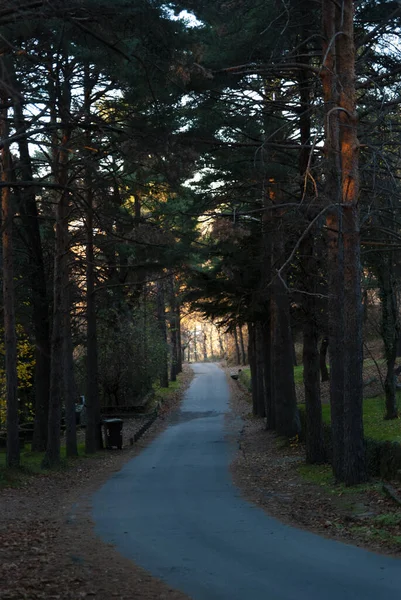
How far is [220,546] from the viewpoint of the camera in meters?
10.6

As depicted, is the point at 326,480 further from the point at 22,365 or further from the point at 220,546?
the point at 22,365

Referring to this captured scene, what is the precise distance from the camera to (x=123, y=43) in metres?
11.1

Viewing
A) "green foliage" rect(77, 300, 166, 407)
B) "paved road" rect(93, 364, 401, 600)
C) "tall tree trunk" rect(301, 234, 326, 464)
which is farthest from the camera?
"green foliage" rect(77, 300, 166, 407)

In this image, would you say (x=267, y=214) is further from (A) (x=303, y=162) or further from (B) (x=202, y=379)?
(B) (x=202, y=379)

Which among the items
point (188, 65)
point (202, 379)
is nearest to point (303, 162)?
point (188, 65)

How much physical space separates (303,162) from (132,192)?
480cm

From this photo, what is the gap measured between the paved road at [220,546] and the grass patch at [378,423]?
12.3 ft

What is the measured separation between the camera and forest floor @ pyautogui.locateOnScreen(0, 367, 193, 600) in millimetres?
8070

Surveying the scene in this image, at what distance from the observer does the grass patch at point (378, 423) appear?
1798 cm

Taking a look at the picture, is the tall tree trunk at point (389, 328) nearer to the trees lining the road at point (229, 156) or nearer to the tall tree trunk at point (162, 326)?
the trees lining the road at point (229, 156)

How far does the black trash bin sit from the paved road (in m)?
6.49

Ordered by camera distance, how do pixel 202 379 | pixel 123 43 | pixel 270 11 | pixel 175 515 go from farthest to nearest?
pixel 202 379 → pixel 270 11 → pixel 175 515 → pixel 123 43

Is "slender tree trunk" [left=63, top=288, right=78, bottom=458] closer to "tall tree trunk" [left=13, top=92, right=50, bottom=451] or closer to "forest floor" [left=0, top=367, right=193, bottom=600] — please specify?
"tall tree trunk" [left=13, top=92, right=50, bottom=451]

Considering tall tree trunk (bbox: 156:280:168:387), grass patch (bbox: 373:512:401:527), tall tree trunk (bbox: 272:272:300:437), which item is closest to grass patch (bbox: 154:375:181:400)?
tall tree trunk (bbox: 156:280:168:387)
